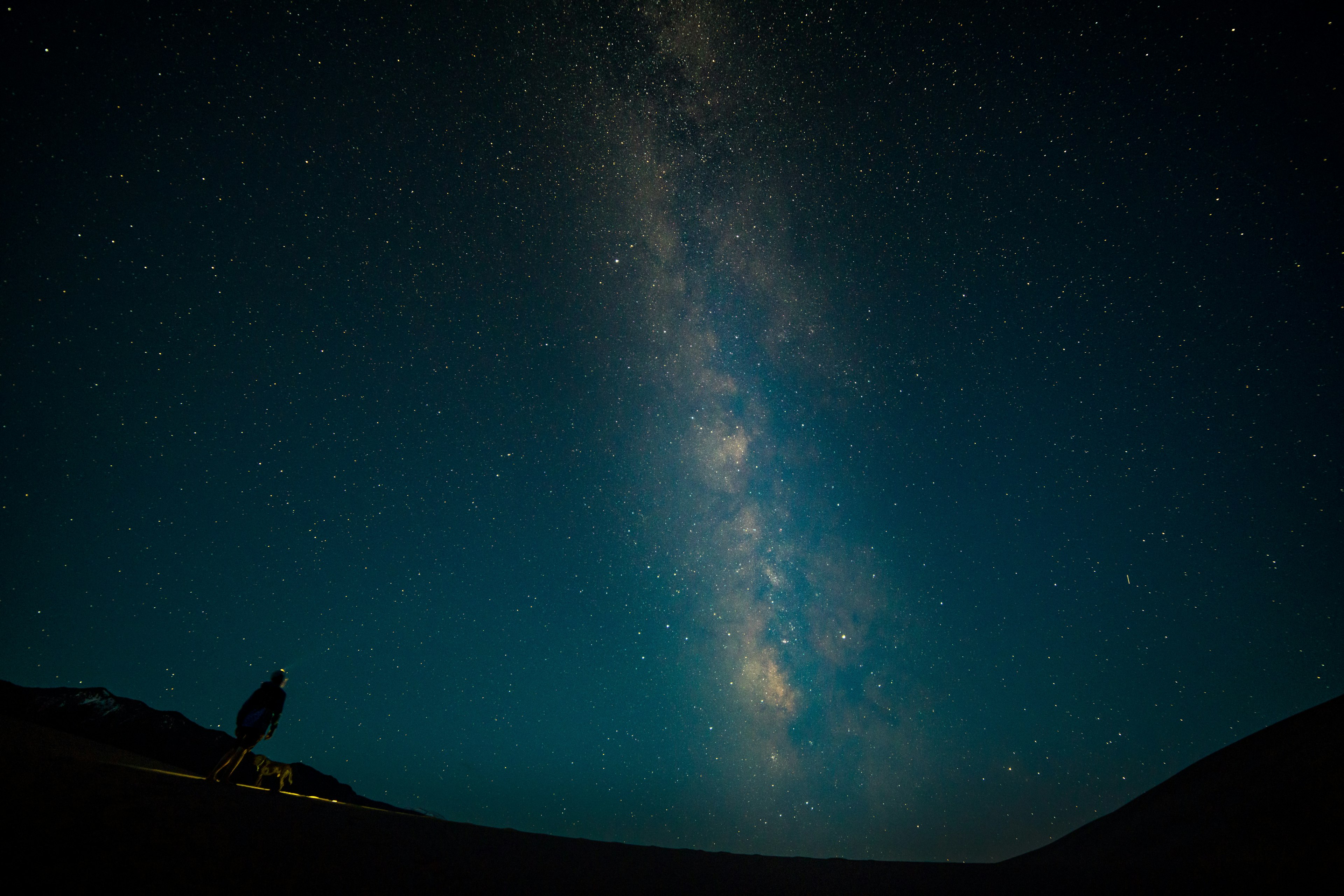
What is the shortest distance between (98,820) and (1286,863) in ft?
40.4

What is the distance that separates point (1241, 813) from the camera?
340 inches

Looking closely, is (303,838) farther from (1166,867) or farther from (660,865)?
(1166,867)

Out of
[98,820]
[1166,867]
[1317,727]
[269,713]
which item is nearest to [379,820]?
[269,713]

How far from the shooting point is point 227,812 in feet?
14.6

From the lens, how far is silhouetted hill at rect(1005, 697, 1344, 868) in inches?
278

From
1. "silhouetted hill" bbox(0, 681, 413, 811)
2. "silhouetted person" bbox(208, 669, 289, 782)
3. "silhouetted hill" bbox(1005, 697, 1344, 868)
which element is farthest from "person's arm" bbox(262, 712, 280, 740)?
"silhouetted hill" bbox(0, 681, 413, 811)

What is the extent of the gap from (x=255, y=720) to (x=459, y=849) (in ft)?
10.5

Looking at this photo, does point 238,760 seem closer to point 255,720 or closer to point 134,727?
point 255,720

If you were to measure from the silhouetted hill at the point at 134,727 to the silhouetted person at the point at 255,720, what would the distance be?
1786 centimetres

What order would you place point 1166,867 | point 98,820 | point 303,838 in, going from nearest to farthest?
point 98,820
point 303,838
point 1166,867

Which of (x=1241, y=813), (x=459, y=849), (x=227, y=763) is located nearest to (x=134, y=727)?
(x=227, y=763)

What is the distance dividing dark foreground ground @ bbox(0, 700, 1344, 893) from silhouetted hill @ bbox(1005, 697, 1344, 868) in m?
0.05

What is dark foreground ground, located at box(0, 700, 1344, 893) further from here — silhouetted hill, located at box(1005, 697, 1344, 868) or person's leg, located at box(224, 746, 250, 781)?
person's leg, located at box(224, 746, 250, 781)

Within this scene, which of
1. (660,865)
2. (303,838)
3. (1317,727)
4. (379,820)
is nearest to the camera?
(303,838)
